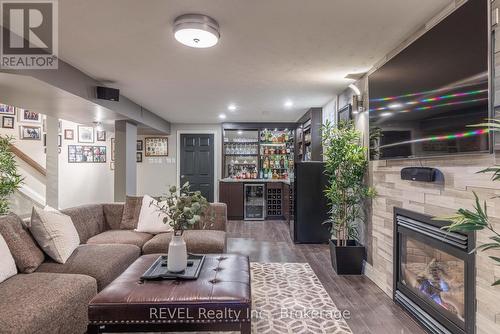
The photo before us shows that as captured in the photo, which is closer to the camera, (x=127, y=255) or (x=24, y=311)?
(x=24, y=311)

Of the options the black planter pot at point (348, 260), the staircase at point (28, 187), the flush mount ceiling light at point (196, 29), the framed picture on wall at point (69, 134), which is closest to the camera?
the flush mount ceiling light at point (196, 29)

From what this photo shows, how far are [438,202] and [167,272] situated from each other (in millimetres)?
2005

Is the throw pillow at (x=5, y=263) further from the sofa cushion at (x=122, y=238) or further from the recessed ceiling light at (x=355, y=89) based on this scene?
the recessed ceiling light at (x=355, y=89)

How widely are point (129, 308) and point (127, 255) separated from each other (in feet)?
3.92

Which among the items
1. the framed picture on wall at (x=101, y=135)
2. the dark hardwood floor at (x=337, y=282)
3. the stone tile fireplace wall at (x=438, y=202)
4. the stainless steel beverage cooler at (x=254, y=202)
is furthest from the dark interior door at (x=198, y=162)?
the stone tile fireplace wall at (x=438, y=202)

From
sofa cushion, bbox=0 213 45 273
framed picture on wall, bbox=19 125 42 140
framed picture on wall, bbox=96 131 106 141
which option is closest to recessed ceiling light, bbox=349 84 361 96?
sofa cushion, bbox=0 213 45 273

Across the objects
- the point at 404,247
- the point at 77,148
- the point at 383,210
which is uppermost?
the point at 77,148

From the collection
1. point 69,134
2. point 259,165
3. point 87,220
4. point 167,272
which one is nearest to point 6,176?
point 87,220

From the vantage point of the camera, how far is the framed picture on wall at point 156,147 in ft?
25.0

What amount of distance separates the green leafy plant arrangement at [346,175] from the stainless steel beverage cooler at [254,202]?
3323 mm

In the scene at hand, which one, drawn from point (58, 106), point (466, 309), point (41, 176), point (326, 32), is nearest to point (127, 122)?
point (58, 106)

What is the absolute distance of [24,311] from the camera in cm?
154

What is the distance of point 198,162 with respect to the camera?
7.60 meters

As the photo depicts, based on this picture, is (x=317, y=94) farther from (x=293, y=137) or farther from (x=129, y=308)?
(x=129, y=308)
